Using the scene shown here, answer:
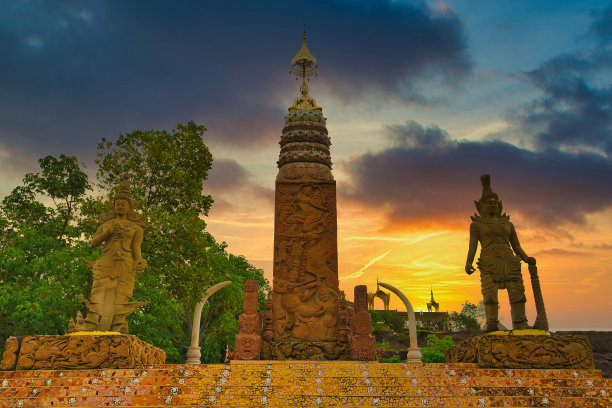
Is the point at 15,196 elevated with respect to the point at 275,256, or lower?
elevated


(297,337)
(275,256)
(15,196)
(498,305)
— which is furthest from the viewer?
(15,196)

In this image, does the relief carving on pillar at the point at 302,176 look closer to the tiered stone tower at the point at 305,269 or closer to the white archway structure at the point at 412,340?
the tiered stone tower at the point at 305,269

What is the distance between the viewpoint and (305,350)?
13742 mm

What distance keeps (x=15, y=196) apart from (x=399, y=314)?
40.0 meters

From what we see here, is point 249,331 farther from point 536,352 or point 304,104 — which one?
point 304,104

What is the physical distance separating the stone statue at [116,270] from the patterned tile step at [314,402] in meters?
1.59

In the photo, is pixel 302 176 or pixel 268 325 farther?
pixel 302 176

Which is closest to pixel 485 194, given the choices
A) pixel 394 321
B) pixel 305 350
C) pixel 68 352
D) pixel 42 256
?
pixel 305 350

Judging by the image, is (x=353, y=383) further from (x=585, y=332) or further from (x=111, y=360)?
(x=585, y=332)

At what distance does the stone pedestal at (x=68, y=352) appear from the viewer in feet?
28.7

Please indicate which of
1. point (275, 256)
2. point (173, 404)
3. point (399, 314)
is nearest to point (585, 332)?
point (275, 256)

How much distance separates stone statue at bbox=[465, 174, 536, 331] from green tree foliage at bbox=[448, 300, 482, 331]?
143 ft

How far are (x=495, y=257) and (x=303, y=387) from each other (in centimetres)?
511

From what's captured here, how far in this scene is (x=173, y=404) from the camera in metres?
8.50
